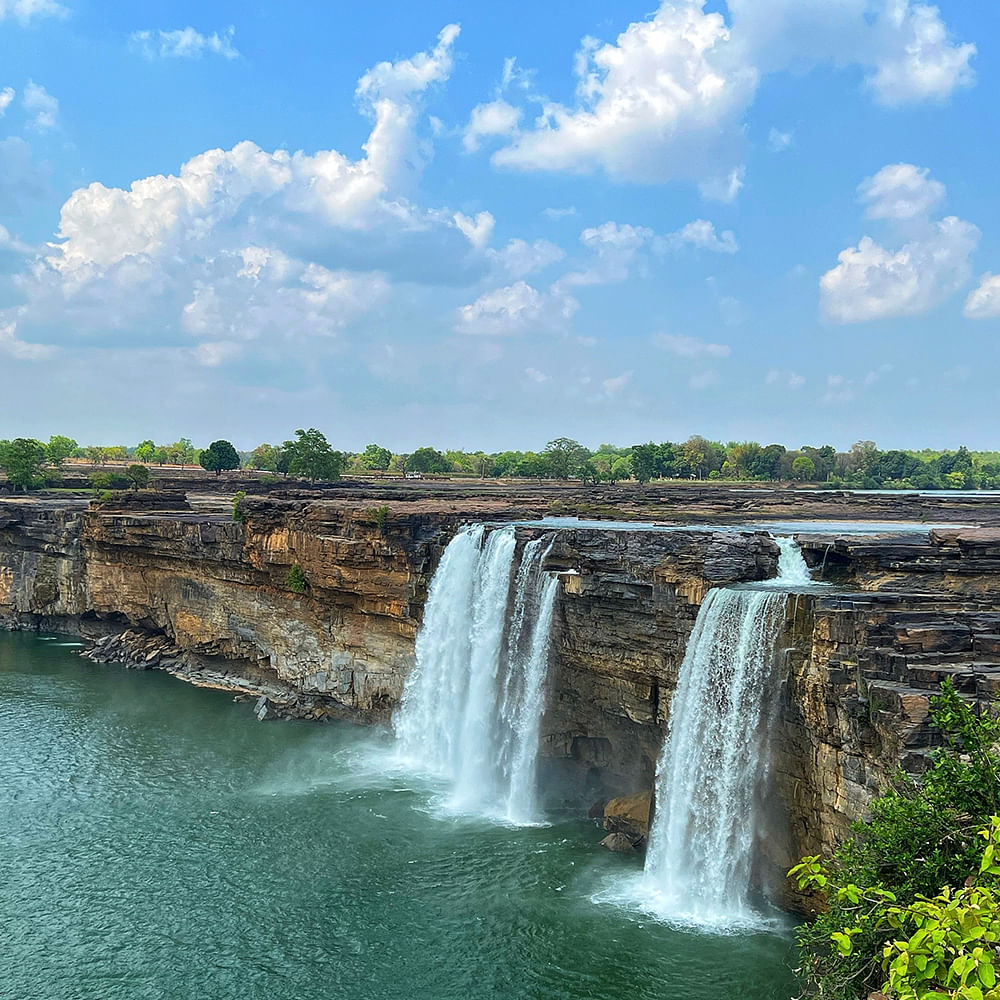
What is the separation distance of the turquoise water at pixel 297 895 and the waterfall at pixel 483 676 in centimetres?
170

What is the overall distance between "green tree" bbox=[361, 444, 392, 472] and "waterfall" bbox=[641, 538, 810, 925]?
11824 cm

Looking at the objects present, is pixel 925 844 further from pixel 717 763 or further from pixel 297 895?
pixel 297 895

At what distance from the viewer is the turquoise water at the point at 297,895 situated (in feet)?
52.4

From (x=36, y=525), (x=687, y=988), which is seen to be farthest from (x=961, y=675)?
(x=36, y=525)

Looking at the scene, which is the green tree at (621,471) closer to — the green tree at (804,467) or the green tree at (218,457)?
the green tree at (804,467)

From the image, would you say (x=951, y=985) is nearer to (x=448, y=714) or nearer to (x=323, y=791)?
(x=323, y=791)

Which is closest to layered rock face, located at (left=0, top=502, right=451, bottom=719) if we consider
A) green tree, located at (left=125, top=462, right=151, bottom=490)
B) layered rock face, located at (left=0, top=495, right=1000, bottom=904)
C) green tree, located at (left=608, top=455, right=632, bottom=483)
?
layered rock face, located at (left=0, top=495, right=1000, bottom=904)

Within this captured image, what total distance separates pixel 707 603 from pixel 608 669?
4.87 meters

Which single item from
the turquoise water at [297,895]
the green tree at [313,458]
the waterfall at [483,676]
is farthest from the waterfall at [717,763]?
the green tree at [313,458]

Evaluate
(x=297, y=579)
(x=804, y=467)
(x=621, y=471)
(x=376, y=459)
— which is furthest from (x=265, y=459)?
(x=297, y=579)

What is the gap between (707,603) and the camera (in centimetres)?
1927

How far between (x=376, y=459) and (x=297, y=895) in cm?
11870

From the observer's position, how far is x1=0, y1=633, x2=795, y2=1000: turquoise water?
1598 cm

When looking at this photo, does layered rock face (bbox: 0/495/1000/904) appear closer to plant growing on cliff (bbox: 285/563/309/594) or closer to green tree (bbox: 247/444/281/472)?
plant growing on cliff (bbox: 285/563/309/594)
